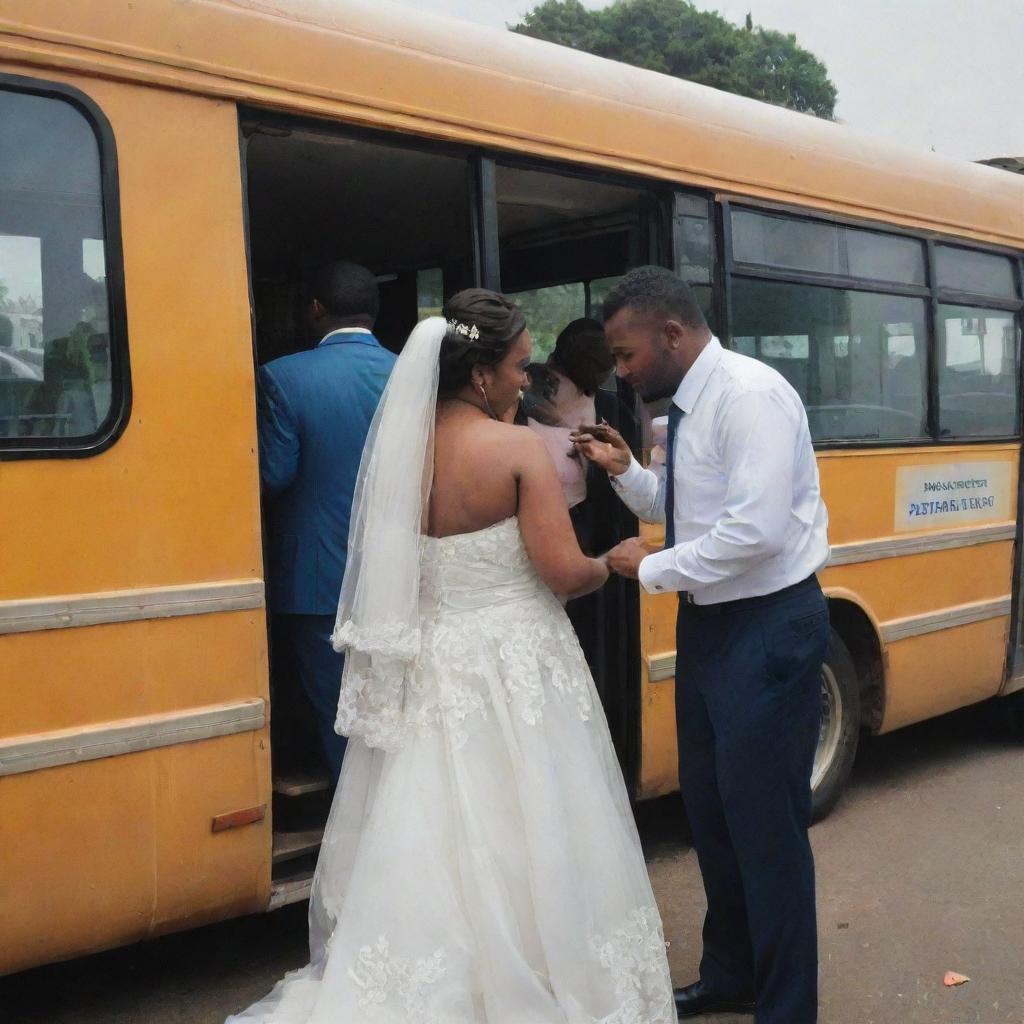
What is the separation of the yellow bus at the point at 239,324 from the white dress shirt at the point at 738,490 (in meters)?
1.06

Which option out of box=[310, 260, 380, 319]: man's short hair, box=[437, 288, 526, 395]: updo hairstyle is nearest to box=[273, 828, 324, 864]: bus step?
box=[437, 288, 526, 395]: updo hairstyle

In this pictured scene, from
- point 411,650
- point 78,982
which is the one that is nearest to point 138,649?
point 411,650

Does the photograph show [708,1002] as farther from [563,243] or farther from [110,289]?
[563,243]

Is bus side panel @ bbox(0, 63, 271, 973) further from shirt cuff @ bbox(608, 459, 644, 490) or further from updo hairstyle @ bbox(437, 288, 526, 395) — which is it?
shirt cuff @ bbox(608, 459, 644, 490)

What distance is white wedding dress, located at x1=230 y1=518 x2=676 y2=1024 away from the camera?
2992 millimetres

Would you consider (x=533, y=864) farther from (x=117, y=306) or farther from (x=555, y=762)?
(x=117, y=306)

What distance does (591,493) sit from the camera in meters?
4.43

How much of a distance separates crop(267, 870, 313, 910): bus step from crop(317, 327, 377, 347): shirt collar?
1636mm

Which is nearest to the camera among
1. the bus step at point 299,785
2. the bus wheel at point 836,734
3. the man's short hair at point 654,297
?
the man's short hair at point 654,297

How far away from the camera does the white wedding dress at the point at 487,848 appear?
2992 mm

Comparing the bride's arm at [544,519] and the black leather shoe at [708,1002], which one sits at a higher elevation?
the bride's arm at [544,519]

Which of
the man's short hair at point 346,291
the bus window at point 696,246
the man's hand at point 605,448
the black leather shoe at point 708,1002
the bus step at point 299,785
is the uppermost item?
the bus window at point 696,246

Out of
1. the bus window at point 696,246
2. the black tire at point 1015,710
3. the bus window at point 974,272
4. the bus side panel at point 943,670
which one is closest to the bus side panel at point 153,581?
the bus window at point 696,246

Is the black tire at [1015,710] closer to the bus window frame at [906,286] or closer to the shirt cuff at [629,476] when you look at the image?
the bus window frame at [906,286]
